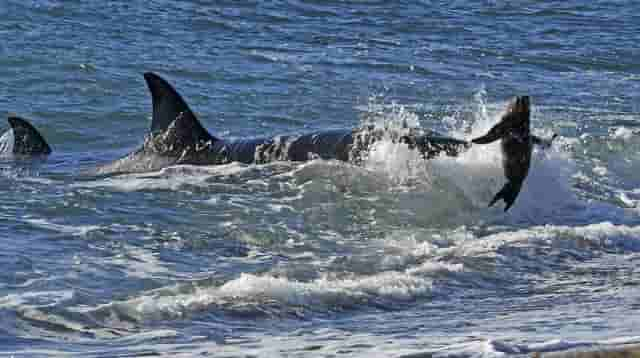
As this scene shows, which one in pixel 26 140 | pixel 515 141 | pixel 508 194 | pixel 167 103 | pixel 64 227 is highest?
pixel 167 103

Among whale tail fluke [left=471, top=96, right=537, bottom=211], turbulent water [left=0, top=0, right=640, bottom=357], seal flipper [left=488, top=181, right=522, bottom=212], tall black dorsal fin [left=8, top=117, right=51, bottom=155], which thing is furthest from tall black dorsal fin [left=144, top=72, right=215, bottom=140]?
seal flipper [left=488, top=181, right=522, bottom=212]

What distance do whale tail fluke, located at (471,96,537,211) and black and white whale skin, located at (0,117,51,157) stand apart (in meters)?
4.92

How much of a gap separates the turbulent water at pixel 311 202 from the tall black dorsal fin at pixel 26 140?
0.77 feet

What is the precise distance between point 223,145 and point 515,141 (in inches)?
124

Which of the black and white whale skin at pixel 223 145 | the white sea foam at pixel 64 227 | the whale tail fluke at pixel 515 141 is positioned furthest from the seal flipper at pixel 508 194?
the white sea foam at pixel 64 227

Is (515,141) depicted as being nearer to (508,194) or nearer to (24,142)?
(508,194)

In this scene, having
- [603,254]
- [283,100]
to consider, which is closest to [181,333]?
[603,254]

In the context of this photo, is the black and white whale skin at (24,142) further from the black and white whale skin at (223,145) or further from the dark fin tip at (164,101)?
the dark fin tip at (164,101)

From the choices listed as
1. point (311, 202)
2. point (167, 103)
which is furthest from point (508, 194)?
point (167, 103)

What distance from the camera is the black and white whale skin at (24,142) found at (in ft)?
49.2

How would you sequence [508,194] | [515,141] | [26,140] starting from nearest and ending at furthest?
[508,194], [515,141], [26,140]

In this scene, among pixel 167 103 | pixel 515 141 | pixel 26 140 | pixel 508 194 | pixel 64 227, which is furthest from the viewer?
pixel 26 140

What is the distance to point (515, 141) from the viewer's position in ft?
39.7

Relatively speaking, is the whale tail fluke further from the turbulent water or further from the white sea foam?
the white sea foam
